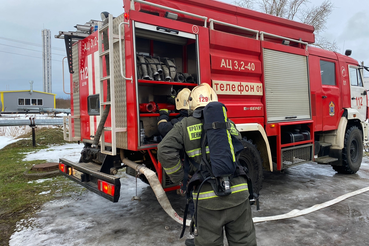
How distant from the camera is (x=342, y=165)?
6.07 metres

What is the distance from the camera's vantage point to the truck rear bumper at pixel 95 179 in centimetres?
314

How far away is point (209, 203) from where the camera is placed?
2072mm

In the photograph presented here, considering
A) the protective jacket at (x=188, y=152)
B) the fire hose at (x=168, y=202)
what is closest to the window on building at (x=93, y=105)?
the fire hose at (x=168, y=202)

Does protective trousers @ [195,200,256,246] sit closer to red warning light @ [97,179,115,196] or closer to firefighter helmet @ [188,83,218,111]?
firefighter helmet @ [188,83,218,111]

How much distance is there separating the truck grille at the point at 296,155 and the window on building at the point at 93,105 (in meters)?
3.27

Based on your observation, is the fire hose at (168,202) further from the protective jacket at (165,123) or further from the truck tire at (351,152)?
the truck tire at (351,152)

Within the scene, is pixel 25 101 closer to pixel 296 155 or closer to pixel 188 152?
pixel 296 155

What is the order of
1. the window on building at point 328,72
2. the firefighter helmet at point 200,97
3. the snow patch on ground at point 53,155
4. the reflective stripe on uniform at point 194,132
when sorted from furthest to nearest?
the snow patch on ground at point 53,155 → the window on building at point 328,72 → the firefighter helmet at point 200,97 → the reflective stripe on uniform at point 194,132

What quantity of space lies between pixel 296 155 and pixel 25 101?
124 feet

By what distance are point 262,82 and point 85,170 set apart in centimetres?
315

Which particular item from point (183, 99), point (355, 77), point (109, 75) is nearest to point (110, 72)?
point (109, 75)

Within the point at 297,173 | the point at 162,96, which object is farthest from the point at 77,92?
the point at 297,173

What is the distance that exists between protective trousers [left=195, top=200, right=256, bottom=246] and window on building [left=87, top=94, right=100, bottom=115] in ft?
8.65

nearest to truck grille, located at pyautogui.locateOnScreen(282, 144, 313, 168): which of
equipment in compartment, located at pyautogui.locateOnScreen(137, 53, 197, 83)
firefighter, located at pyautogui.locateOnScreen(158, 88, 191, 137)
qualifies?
firefighter, located at pyautogui.locateOnScreen(158, 88, 191, 137)
